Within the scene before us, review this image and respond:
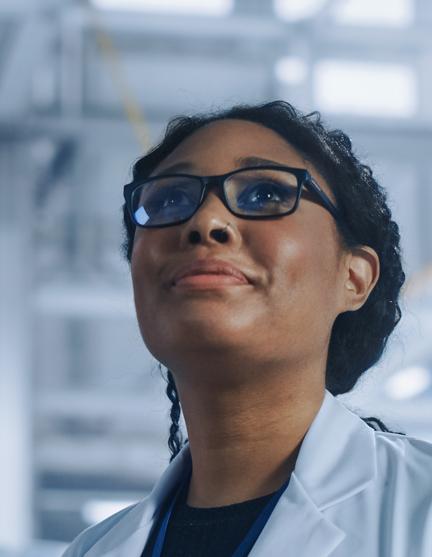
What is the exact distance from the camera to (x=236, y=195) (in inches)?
49.1

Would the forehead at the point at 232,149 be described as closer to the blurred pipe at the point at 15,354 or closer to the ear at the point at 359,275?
the ear at the point at 359,275

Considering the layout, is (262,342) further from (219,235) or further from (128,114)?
(128,114)

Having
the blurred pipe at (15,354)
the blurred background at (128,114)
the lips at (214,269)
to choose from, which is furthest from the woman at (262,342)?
the blurred pipe at (15,354)

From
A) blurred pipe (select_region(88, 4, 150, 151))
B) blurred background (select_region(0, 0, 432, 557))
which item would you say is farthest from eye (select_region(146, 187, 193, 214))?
blurred pipe (select_region(88, 4, 150, 151))

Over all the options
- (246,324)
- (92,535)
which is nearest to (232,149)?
(246,324)

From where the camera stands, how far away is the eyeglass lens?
1.25 metres

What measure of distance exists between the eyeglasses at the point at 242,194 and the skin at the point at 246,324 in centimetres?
1

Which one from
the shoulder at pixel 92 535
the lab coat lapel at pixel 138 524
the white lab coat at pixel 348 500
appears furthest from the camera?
the shoulder at pixel 92 535

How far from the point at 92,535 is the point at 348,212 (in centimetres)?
55

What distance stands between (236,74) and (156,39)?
0.44 m

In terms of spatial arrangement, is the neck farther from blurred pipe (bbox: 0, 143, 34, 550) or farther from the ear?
blurred pipe (bbox: 0, 143, 34, 550)

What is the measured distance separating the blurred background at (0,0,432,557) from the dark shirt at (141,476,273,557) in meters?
3.18

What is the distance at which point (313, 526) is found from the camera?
112 cm

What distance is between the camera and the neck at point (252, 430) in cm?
125
